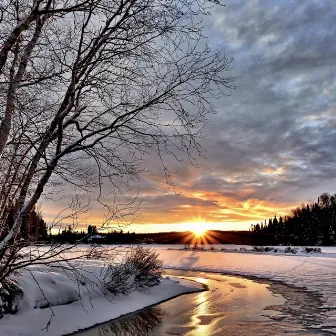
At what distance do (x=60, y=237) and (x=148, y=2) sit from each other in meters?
3.33

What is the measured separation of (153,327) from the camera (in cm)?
1215

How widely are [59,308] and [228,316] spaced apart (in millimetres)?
5556

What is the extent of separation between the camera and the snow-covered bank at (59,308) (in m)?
10.6

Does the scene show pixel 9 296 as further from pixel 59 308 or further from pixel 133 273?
pixel 133 273

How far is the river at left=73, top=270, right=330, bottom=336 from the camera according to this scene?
1113cm

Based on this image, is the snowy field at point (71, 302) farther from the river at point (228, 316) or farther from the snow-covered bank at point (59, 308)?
the river at point (228, 316)

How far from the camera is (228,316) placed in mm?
13023

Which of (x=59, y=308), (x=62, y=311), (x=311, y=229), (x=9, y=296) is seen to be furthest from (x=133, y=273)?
(x=311, y=229)

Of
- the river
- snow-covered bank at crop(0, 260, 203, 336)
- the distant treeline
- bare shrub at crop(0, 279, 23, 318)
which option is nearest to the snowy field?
snow-covered bank at crop(0, 260, 203, 336)

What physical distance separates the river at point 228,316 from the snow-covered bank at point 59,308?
21.1 inches

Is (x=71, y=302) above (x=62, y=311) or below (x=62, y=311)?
above

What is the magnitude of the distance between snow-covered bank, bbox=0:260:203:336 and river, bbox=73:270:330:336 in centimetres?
54

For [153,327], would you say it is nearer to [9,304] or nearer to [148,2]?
[9,304]

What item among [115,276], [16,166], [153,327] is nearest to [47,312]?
[153,327]
